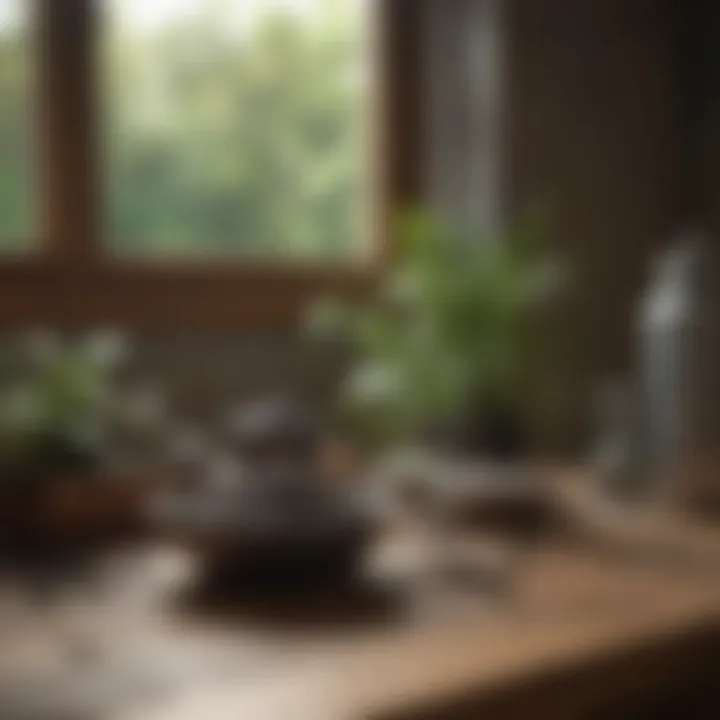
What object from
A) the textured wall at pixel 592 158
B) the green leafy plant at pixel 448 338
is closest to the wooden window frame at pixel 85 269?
the green leafy plant at pixel 448 338

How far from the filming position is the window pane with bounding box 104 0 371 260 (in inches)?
70.9

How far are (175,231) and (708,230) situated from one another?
0.82 m

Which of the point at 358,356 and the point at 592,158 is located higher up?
the point at 592,158

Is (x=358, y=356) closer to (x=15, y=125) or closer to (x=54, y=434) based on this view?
(x=15, y=125)

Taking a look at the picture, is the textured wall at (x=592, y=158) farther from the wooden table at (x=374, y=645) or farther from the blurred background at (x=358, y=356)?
the wooden table at (x=374, y=645)

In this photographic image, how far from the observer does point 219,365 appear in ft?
5.96

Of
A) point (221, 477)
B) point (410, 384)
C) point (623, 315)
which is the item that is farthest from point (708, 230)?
point (221, 477)

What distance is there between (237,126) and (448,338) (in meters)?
0.57

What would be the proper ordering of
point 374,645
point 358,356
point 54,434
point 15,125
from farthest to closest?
point 358,356 → point 15,125 → point 54,434 → point 374,645

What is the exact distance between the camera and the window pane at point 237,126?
5.90 feet

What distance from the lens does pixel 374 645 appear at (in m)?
0.82

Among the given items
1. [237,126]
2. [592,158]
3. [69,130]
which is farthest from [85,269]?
[592,158]

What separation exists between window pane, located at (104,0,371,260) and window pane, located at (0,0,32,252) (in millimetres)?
109

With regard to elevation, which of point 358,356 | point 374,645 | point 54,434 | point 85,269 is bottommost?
point 374,645
